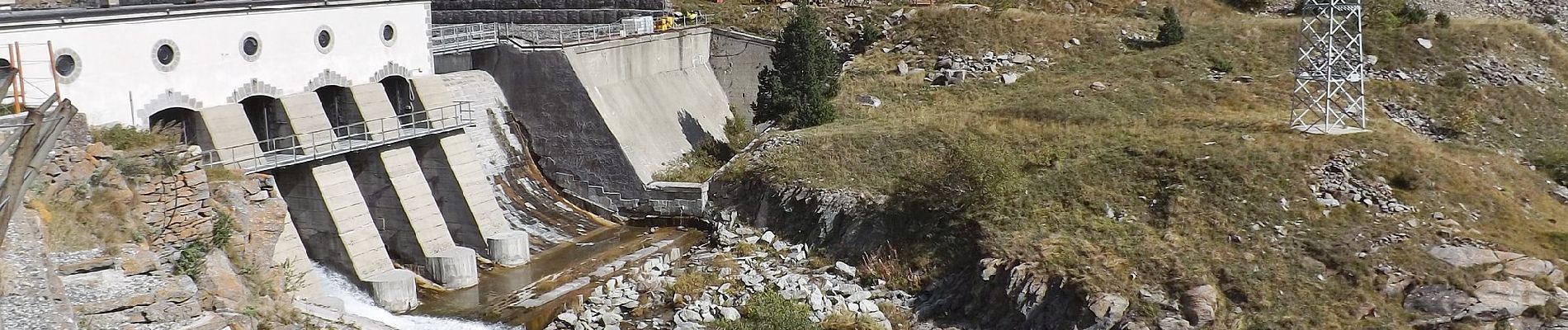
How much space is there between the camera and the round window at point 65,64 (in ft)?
65.8

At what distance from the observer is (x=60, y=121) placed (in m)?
12.7

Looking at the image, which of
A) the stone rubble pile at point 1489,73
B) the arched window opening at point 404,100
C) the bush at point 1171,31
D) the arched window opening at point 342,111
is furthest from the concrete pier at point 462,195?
the stone rubble pile at point 1489,73

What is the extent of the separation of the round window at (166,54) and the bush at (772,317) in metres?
11.5

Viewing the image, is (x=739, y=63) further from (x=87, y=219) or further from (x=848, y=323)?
(x=87, y=219)

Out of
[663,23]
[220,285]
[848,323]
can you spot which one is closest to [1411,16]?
[663,23]

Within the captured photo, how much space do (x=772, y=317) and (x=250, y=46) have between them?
12285 mm

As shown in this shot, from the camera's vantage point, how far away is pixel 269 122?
25.1 m

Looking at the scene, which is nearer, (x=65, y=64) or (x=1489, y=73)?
(x=65, y=64)

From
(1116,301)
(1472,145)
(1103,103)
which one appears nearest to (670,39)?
(1103,103)

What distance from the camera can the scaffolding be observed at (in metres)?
19.4

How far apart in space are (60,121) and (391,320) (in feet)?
34.4

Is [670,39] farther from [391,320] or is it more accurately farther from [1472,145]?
[1472,145]

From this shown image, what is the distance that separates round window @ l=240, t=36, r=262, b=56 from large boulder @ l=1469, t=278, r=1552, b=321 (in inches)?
915

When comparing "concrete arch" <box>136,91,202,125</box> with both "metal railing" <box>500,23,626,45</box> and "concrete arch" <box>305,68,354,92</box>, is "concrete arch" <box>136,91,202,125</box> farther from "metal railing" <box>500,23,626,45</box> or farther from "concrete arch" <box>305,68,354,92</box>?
"metal railing" <box>500,23,626,45</box>
